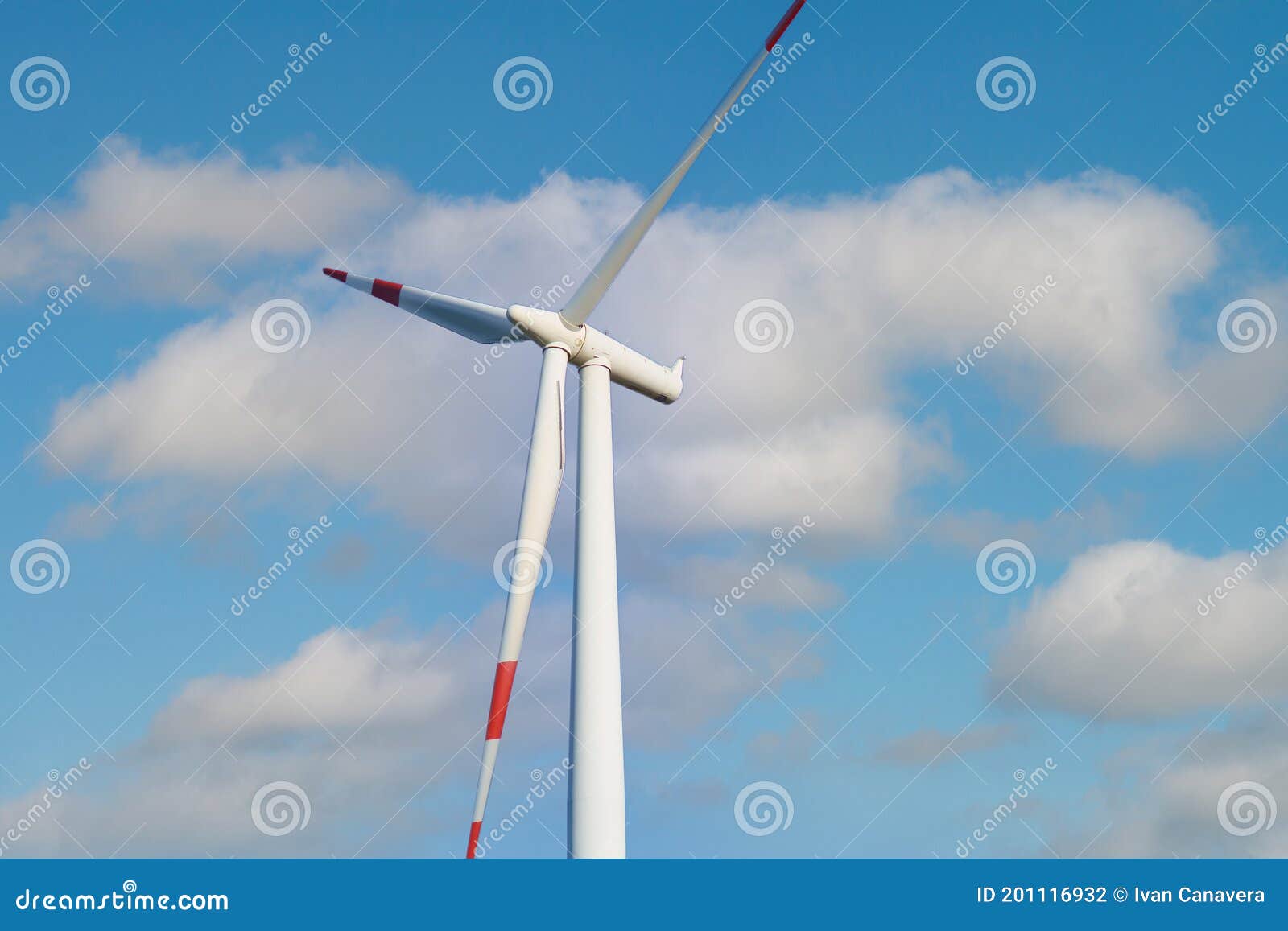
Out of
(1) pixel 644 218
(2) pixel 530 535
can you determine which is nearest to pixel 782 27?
(1) pixel 644 218

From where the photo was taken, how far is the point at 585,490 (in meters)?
29.5

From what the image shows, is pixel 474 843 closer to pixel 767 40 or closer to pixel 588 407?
pixel 588 407

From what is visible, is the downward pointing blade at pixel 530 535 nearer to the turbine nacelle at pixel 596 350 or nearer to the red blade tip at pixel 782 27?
the turbine nacelle at pixel 596 350

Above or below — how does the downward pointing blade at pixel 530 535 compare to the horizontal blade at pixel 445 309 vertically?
below

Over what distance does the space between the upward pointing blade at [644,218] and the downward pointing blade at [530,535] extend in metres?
1.38

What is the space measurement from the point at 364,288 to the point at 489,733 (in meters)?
12.8

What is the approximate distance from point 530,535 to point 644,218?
27.6ft

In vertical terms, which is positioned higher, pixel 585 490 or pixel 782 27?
pixel 782 27

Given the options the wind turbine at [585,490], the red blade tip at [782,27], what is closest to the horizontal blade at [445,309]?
the wind turbine at [585,490]

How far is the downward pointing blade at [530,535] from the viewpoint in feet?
87.4

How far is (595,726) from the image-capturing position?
27047 mm

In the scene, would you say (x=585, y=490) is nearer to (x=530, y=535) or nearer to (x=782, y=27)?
(x=530, y=535)

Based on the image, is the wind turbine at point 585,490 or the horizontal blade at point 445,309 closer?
the wind turbine at point 585,490

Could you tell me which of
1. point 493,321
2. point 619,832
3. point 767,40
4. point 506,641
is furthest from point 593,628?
point 767,40
